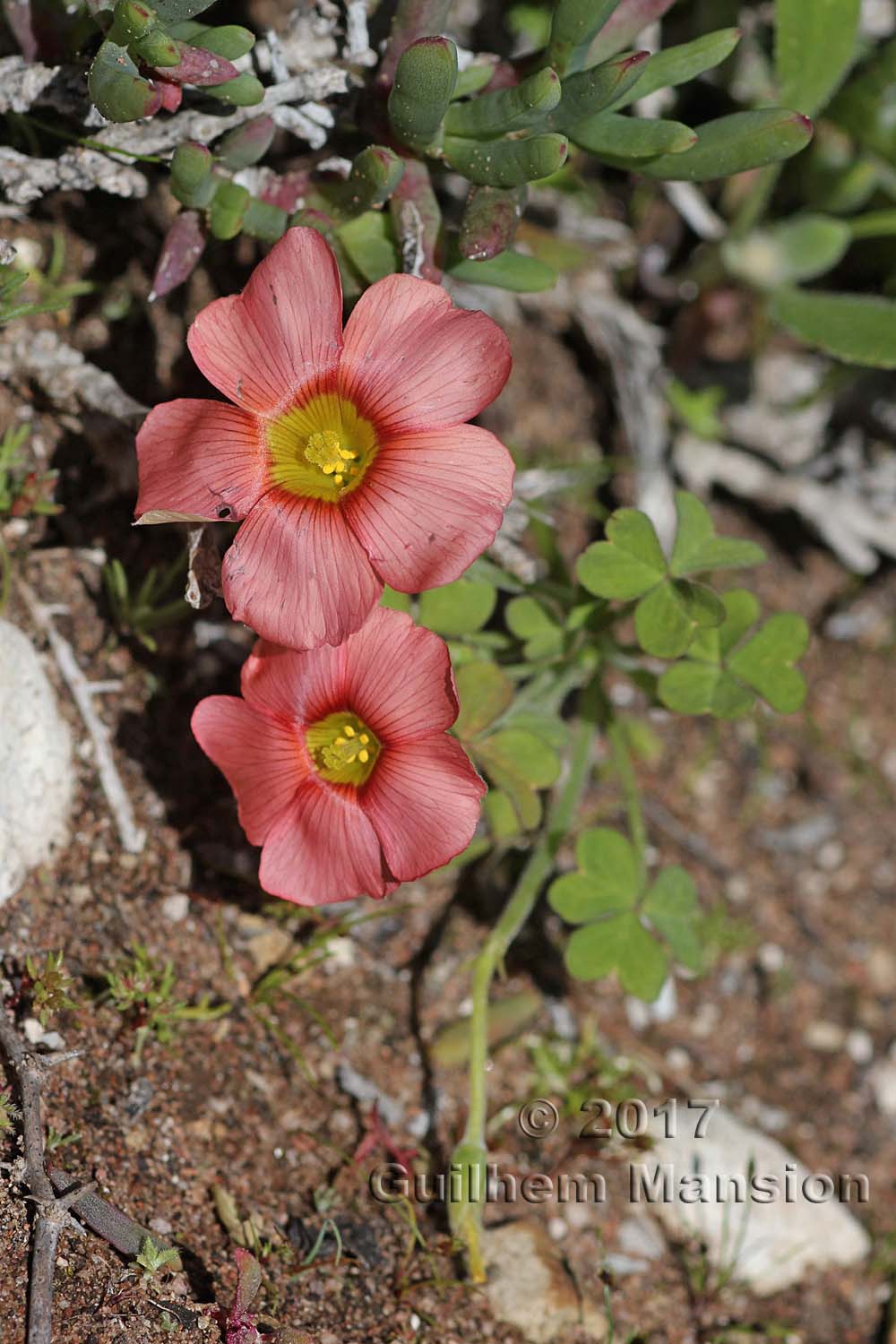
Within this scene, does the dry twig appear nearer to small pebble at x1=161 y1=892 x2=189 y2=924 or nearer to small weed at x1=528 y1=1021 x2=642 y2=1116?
small pebble at x1=161 y1=892 x2=189 y2=924

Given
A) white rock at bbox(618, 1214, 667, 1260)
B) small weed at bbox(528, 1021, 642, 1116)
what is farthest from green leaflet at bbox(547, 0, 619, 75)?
white rock at bbox(618, 1214, 667, 1260)

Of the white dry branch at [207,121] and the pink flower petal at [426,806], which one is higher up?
the white dry branch at [207,121]

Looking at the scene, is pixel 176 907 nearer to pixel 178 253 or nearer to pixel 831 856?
pixel 178 253

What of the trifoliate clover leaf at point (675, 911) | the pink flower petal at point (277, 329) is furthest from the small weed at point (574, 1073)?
the pink flower petal at point (277, 329)

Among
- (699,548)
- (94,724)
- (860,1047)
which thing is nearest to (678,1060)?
(860,1047)

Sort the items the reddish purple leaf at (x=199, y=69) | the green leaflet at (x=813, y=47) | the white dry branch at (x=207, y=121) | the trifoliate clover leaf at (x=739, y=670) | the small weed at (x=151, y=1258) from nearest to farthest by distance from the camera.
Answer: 1. the small weed at (x=151, y=1258)
2. the reddish purple leaf at (x=199, y=69)
3. the white dry branch at (x=207, y=121)
4. the trifoliate clover leaf at (x=739, y=670)
5. the green leaflet at (x=813, y=47)

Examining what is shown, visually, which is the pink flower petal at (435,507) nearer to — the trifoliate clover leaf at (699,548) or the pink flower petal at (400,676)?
the pink flower petal at (400,676)
